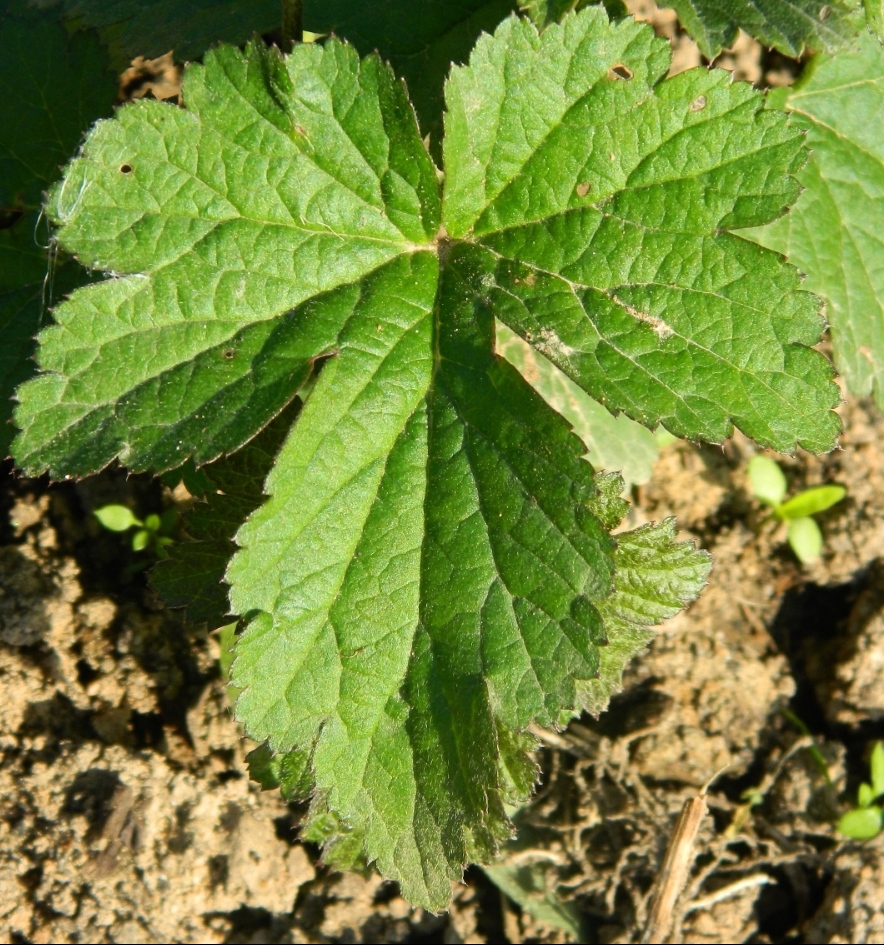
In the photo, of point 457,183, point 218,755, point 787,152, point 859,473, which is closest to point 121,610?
point 218,755

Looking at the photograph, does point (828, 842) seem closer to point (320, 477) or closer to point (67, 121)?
point (320, 477)

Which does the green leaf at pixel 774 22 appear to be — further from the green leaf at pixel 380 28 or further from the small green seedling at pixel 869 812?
the small green seedling at pixel 869 812

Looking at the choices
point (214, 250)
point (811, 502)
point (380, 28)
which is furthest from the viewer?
point (811, 502)

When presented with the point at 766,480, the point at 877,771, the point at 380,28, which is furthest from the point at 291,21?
the point at 877,771

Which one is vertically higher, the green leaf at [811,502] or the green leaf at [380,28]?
the green leaf at [380,28]

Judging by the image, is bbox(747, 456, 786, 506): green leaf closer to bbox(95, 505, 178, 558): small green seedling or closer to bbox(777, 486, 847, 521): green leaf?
bbox(777, 486, 847, 521): green leaf

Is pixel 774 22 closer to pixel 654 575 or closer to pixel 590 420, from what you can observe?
pixel 590 420

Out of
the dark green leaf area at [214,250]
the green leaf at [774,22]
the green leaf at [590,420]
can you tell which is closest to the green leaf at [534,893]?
the green leaf at [590,420]
